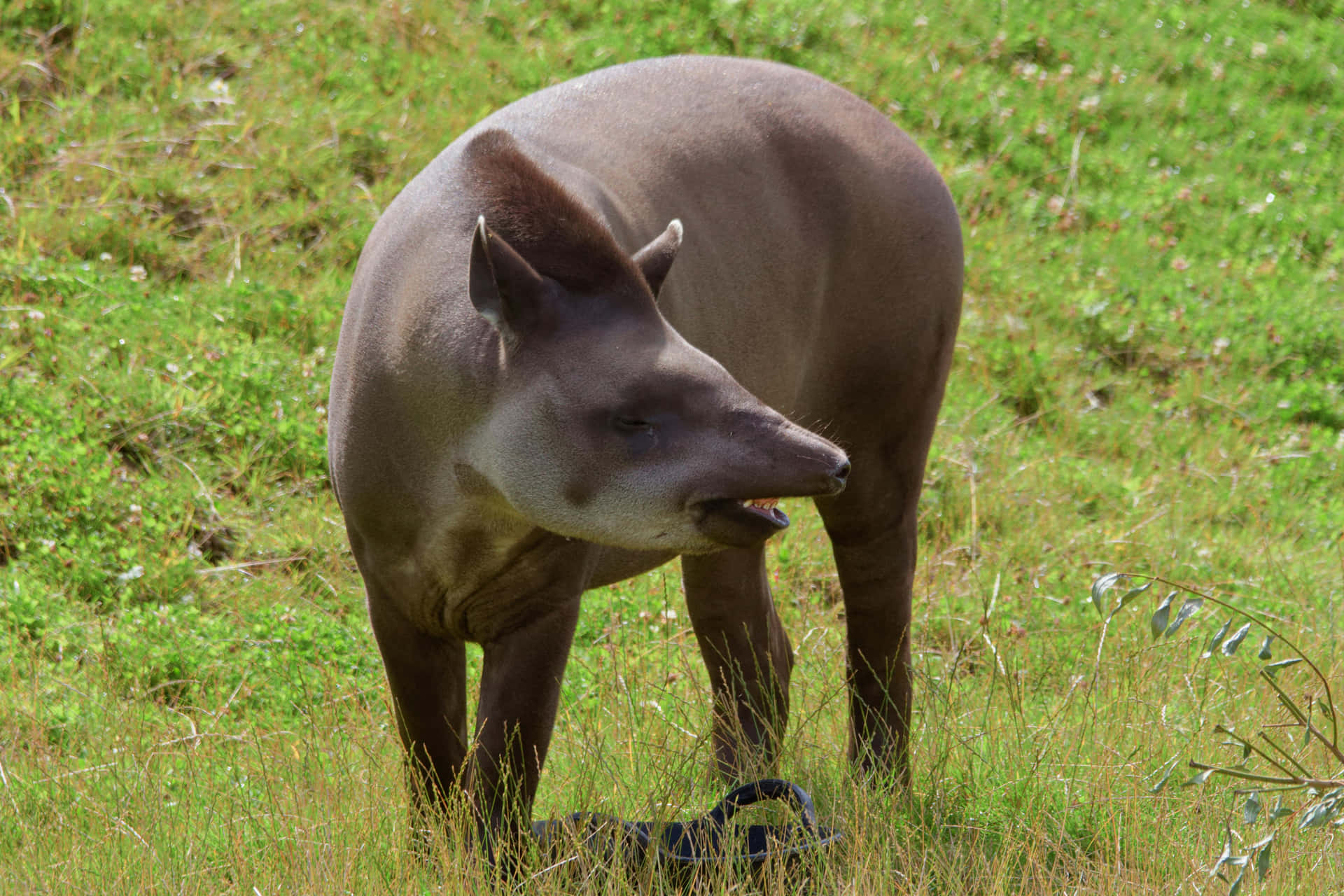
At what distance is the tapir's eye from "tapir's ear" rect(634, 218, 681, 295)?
39 cm

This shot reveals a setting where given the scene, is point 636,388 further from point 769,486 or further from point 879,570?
point 879,570

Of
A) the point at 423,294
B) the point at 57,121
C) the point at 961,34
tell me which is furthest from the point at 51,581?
the point at 961,34

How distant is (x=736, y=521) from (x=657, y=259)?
2.14ft

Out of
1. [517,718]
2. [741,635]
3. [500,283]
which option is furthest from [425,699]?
[741,635]

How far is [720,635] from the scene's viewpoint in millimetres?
4773

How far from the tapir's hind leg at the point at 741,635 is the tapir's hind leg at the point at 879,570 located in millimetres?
248

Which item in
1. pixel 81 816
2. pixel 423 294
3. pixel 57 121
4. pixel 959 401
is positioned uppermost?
pixel 423 294

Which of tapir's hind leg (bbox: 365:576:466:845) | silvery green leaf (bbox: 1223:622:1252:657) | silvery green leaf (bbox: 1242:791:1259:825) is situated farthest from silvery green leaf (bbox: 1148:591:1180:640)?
tapir's hind leg (bbox: 365:576:466:845)

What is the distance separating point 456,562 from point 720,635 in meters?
1.57

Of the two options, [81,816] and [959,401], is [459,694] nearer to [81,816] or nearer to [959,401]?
[81,816]

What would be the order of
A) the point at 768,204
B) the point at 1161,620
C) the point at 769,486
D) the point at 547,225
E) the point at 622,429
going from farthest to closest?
1. the point at 768,204
2. the point at 547,225
3. the point at 622,429
4. the point at 769,486
5. the point at 1161,620

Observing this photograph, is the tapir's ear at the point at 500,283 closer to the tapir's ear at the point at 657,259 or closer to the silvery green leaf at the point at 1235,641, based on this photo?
the tapir's ear at the point at 657,259

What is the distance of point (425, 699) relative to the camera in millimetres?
3635

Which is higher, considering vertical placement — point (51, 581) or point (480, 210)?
point (480, 210)
